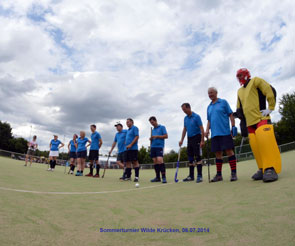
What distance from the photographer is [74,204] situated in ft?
8.84

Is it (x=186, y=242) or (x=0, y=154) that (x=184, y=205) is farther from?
(x=0, y=154)

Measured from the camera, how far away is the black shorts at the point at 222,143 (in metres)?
4.24

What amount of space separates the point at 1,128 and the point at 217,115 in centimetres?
7211

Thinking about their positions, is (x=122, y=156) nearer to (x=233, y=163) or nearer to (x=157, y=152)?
(x=157, y=152)

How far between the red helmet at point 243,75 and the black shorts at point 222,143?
3.56ft

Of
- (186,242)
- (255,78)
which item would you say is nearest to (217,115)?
(255,78)

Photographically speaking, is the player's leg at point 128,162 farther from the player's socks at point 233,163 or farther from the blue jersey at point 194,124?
the player's socks at point 233,163

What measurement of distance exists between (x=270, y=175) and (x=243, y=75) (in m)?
1.86

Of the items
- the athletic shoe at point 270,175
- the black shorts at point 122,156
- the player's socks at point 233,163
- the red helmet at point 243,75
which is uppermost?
the red helmet at point 243,75

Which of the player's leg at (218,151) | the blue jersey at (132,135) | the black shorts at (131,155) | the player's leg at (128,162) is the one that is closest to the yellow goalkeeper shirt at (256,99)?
the player's leg at (218,151)

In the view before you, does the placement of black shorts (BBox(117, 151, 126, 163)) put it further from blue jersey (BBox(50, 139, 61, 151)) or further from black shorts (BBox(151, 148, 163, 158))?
blue jersey (BBox(50, 139, 61, 151))

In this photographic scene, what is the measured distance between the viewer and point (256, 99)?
3672 mm

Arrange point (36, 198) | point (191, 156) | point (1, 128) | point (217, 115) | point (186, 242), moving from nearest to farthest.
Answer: point (186, 242), point (36, 198), point (217, 115), point (191, 156), point (1, 128)

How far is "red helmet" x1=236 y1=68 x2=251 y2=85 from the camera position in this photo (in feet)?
13.2
